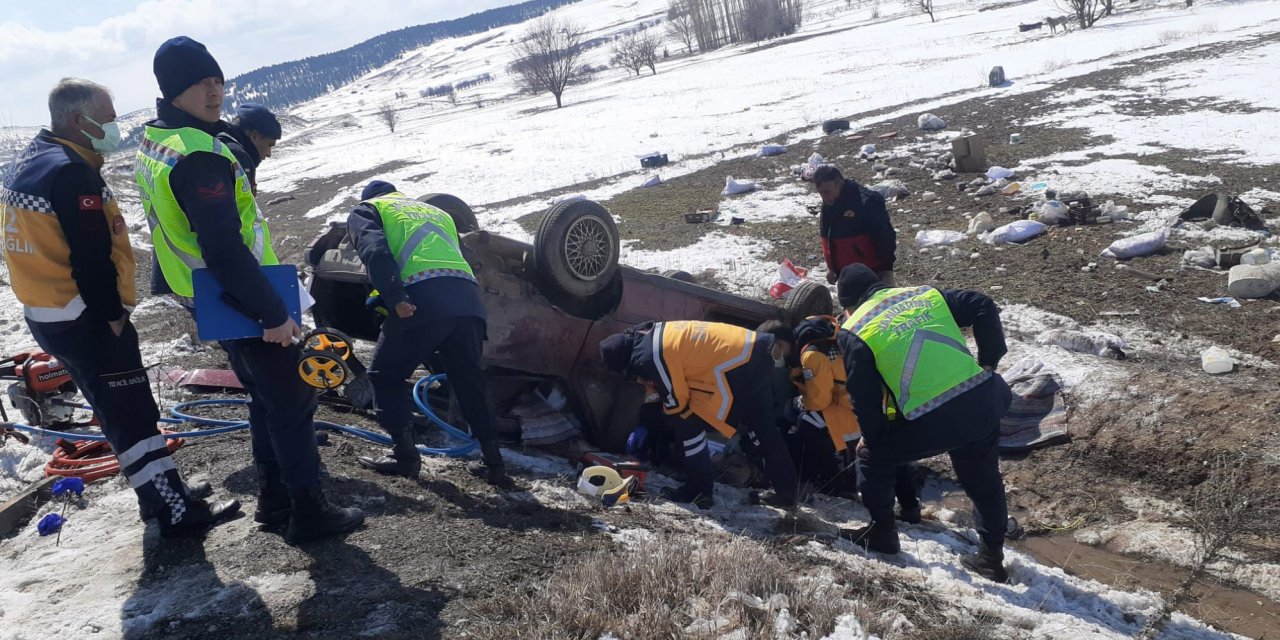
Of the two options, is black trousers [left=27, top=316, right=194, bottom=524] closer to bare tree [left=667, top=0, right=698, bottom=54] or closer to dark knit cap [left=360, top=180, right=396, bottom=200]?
dark knit cap [left=360, top=180, right=396, bottom=200]

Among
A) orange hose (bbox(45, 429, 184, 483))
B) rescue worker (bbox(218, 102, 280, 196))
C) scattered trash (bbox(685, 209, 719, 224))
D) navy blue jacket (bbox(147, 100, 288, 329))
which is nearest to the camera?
navy blue jacket (bbox(147, 100, 288, 329))

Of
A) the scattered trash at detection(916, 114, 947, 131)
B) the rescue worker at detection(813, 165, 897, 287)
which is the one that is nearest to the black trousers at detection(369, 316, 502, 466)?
the rescue worker at detection(813, 165, 897, 287)

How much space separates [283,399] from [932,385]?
2.60m

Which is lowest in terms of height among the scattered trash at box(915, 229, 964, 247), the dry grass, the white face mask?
the scattered trash at box(915, 229, 964, 247)

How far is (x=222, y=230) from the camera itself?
2.80m

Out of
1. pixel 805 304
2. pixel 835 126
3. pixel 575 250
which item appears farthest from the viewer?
pixel 835 126

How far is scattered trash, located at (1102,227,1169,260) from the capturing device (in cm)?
786

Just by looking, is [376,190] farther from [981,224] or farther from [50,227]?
[981,224]

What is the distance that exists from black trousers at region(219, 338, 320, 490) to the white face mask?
89 centimetres

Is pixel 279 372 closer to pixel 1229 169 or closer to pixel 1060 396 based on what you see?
pixel 1060 396

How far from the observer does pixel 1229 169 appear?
Result: 1032 centimetres

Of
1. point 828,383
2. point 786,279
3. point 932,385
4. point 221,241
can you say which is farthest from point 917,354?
point 786,279

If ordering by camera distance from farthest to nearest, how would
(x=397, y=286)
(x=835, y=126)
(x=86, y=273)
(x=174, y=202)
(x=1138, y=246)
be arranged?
(x=835, y=126), (x=1138, y=246), (x=397, y=286), (x=86, y=273), (x=174, y=202)

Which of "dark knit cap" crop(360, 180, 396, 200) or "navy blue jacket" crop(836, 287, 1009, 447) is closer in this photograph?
"navy blue jacket" crop(836, 287, 1009, 447)
